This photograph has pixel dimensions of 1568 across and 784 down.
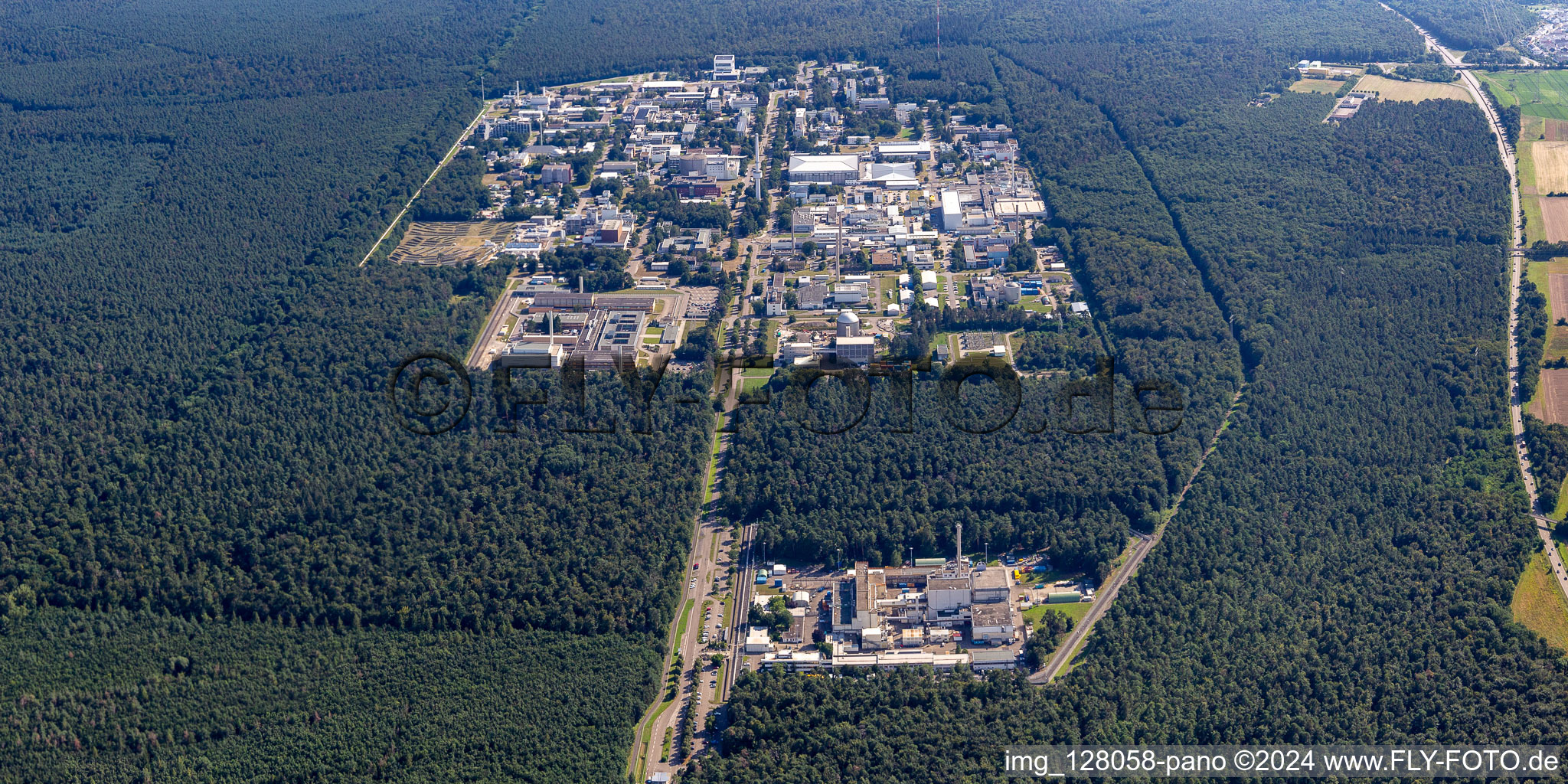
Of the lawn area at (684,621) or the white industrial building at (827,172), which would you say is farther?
the white industrial building at (827,172)

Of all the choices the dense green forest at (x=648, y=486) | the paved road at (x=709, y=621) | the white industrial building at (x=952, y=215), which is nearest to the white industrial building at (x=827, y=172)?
the white industrial building at (x=952, y=215)

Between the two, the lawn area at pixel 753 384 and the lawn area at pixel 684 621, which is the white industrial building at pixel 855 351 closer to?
the lawn area at pixel 753 384

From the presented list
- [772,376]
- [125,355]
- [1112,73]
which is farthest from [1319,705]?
[1112,73]

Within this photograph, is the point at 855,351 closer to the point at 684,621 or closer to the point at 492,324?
the point at 492,324

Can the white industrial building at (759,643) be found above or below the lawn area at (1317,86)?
below

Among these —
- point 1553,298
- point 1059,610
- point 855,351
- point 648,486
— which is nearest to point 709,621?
point 648,486

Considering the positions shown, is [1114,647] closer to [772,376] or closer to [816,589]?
[816,589]

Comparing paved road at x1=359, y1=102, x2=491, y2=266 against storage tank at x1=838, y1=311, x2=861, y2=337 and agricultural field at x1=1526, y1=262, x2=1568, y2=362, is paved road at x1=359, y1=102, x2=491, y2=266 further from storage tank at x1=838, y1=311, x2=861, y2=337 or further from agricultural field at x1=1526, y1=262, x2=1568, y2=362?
agricultural field at x1=1526, y1=262, x2=1568, y2=362
